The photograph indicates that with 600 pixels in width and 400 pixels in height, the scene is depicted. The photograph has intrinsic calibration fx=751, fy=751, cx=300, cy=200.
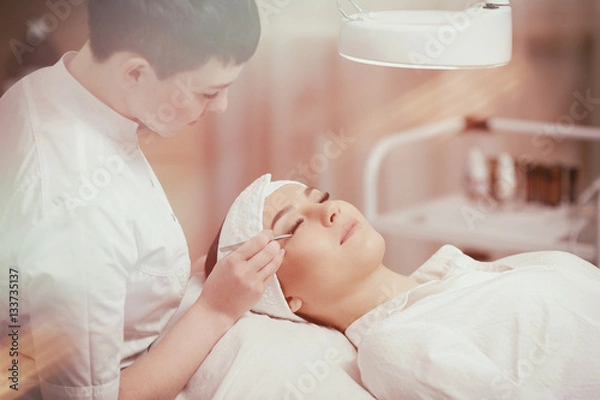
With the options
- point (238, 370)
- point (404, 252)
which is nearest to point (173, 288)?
point (238, 370)

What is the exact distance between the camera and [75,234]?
93cm

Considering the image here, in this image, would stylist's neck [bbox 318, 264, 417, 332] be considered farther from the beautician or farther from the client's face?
the beautician

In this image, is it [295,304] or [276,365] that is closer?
[276,365]

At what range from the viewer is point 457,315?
103 cm

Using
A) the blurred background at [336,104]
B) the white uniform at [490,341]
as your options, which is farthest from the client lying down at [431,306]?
the blurred background at [336,104]

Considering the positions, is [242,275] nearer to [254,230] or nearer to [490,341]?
[254,230]

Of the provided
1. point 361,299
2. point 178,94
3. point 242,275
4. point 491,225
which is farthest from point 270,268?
point 491,225

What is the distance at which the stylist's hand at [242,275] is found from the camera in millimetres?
1049

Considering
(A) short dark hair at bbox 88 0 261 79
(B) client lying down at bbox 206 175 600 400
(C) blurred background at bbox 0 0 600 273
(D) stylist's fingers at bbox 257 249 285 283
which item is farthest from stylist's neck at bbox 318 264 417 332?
(A) short dark hair at bbox 88 0 261 79

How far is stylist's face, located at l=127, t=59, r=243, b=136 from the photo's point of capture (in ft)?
3.33

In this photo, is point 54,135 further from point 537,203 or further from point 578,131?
point 537,203

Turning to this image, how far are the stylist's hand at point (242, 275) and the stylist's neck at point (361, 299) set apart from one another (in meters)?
0.13

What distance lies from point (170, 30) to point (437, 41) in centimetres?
37

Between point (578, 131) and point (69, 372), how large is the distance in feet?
4.63
